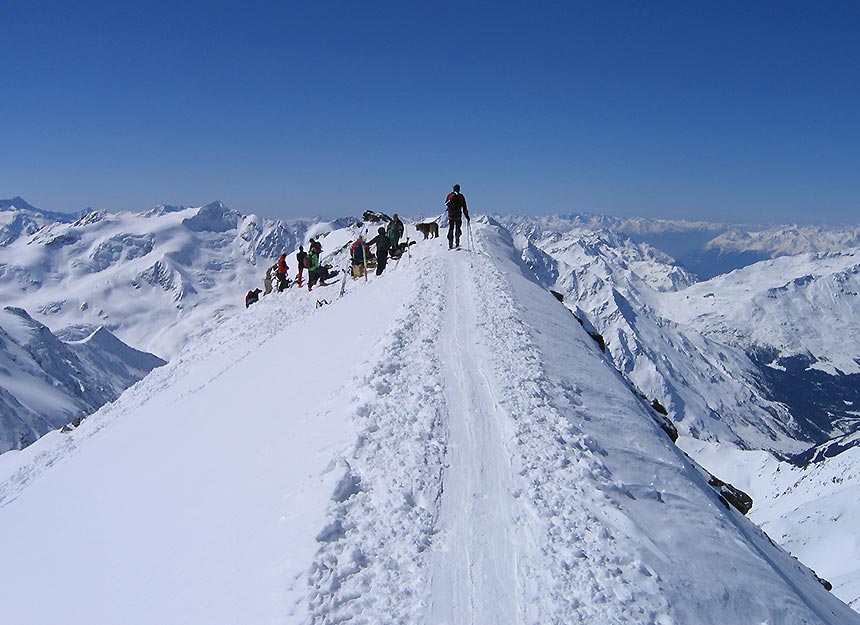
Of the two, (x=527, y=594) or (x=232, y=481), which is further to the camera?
(x=232, y=481)

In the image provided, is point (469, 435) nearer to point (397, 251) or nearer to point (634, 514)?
point (634, 514)

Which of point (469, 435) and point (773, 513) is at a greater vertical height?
point (469, 435)

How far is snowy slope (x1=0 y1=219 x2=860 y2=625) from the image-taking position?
6.45 m

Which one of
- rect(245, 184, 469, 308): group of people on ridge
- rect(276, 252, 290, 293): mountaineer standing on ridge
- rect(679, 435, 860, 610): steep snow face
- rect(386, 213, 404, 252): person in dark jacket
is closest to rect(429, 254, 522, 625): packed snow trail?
rect(245, 184, 469, 308): group of people on ridge

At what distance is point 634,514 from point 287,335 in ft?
69.1

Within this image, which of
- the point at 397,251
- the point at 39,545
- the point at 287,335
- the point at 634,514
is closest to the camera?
the point at 634,514

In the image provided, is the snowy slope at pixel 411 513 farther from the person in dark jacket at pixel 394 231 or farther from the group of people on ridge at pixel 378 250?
the person in dark jacket at pixel 394 231

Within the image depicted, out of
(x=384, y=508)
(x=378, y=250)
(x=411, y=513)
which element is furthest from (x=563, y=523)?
(x=378, y=250)

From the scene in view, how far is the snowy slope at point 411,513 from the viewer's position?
6449 mm

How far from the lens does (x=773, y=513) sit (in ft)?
452

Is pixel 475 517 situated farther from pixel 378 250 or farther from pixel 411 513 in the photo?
pixel 378 250

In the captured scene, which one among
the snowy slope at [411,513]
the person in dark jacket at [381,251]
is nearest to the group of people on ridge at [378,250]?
the person in dark jacket at [381,251]

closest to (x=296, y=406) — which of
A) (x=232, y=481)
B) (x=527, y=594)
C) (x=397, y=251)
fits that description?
(x=232, y=481)

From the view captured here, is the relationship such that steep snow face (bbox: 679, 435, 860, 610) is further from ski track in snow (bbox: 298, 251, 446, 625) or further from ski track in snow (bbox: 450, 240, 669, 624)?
ski track in snow (bbox: 298, 251, 446, 625)
